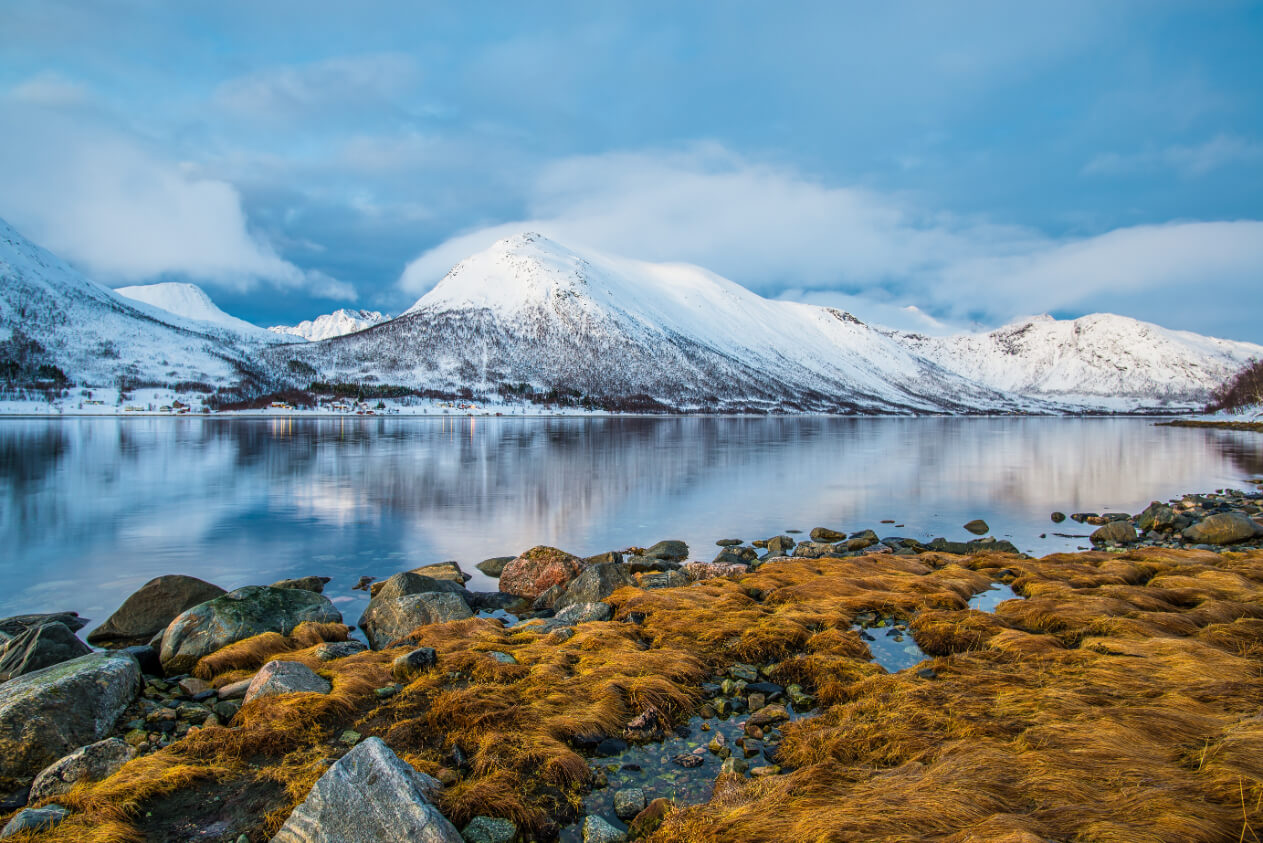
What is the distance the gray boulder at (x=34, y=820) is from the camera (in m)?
4.62

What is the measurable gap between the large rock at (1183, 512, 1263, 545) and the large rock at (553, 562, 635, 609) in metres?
16.4

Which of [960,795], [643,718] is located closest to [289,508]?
[643,718]

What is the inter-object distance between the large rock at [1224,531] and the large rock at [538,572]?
17.2 metres

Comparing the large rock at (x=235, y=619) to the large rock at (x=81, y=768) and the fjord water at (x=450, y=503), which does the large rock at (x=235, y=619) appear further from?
the large rock at (x=81, y=768)

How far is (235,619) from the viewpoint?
32.3ft

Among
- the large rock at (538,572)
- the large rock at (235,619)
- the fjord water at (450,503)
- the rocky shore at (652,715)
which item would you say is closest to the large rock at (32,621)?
the rocky shore at (652,715)

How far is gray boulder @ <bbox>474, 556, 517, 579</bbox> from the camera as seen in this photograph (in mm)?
15205

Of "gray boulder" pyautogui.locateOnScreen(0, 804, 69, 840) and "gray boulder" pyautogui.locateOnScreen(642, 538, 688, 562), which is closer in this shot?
"gray boulder" pyautogui.locateOnScreen(0, 804, 69, 840)

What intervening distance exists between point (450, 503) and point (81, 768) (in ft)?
64.1

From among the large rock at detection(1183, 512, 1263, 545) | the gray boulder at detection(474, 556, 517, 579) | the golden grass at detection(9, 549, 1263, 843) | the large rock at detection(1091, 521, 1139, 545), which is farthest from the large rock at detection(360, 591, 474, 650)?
the large rock at detection(1183, 512, 1263, 545)

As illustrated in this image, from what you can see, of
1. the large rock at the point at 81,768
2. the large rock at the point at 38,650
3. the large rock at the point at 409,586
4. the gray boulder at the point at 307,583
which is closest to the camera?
the large rock at the point at 81,768

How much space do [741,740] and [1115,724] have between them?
361 centimetres

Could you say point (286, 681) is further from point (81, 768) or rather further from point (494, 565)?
point (494, 565)

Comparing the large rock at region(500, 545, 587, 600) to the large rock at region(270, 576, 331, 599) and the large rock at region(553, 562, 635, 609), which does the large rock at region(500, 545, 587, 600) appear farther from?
the large rock at region(270, 576, 331, 599)
